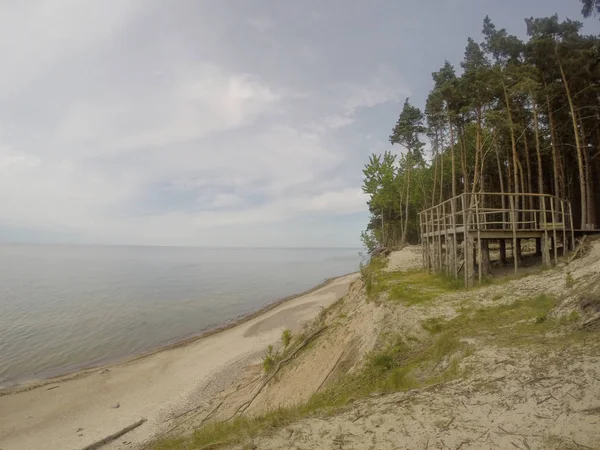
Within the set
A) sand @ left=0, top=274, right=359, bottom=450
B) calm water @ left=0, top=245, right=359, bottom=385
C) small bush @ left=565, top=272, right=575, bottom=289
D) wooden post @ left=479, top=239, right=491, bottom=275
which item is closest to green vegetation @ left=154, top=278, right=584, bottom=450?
small bush @ left=565, top=272, right=575, bottom=289

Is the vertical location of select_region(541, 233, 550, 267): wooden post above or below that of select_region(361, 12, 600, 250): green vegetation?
below

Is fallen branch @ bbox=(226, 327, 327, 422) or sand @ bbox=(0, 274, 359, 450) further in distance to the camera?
sand @ bbox=(0, 274, 359, 450)

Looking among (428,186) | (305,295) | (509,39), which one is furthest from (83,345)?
(428,186)

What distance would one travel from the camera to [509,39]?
79.2 ft

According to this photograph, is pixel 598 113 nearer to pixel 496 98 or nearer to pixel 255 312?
pixel 496 98

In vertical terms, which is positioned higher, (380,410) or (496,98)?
(496,98)

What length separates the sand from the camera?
12453 millimetres

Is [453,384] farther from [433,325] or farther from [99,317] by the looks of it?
[99,317]

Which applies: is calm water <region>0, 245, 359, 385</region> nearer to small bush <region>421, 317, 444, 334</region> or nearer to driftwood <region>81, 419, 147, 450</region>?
driftwood <region>81, 419, 147, 450</region>

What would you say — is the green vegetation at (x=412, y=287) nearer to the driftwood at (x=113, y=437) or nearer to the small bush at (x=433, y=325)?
the small bush at (x=433, y=325)

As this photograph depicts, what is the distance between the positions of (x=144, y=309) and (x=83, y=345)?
1109 cm

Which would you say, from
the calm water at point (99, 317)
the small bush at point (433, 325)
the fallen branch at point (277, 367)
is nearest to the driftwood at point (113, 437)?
the fallen branch at point (277, 367)

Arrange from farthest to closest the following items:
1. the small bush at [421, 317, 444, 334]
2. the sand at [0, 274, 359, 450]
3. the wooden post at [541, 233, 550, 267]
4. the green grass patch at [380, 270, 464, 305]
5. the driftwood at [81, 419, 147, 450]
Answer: the wooden post at [541, 233, 550, 267] → the green grass patch at [380, 270, 464, 305] → the sand at [0, 274, 359, 450] → the driftwood at [81, 419, 147, 450] → the small bush at [421, 317, 444, 334]

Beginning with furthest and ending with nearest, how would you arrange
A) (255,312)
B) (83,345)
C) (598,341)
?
(255,312) → (83,345) → (598,341)
